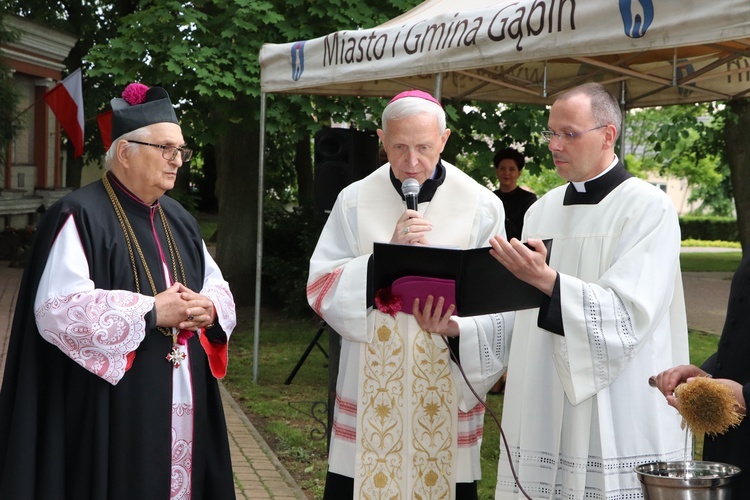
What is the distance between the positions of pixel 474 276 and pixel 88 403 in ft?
4.92

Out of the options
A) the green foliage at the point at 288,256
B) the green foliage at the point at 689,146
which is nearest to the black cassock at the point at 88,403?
the green foliage at the point at 689,146

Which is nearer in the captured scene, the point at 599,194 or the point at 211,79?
the point at 599,194

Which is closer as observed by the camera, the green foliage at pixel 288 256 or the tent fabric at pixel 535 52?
the tent fabric at pixel 535 52

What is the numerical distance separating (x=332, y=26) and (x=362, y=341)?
24.4 ft

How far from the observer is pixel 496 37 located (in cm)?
558

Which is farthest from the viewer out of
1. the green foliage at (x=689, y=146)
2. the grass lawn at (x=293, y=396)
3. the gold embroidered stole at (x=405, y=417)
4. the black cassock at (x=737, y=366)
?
the green foliage at (x=689, y=146)

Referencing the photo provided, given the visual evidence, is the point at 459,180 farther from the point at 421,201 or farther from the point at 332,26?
the point at 332,26

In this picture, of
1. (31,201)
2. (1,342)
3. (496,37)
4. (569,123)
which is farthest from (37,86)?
(569,123)

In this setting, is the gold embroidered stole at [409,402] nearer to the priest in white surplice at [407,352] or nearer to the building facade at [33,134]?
the priest in white surplice at [407,352]

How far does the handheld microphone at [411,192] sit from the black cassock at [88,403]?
39.9 inches

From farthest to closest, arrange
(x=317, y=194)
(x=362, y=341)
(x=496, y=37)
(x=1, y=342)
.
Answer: (x=1, y=342), (x=317, y=194), (x=496, y=37), (x=362, y=341)

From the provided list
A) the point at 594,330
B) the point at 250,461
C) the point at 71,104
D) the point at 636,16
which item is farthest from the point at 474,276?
the point at 71,104

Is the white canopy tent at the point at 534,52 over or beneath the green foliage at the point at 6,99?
beneath

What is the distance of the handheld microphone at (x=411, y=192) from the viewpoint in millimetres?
3627
